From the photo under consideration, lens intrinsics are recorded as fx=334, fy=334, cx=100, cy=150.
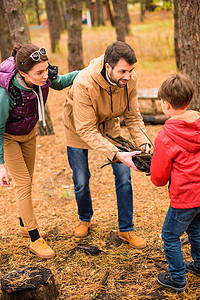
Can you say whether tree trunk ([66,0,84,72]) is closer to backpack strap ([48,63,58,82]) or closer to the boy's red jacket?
backpack strap ([48,63,58,82])

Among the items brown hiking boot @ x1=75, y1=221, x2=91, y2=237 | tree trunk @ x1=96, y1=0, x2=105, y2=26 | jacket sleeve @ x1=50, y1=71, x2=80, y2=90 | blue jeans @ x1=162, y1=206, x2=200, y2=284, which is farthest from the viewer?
tree trunk @ x1=96, y1=0, x2=105, y2=26

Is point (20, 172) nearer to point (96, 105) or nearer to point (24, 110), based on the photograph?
point (24, 110)

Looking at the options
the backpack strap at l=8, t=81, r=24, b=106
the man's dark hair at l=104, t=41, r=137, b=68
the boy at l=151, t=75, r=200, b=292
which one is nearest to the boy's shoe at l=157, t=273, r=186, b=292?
the boy at l=151, t=75, r=200, b=292

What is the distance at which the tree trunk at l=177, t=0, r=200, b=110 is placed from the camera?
494 cm

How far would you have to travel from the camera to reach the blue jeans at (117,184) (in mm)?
3407

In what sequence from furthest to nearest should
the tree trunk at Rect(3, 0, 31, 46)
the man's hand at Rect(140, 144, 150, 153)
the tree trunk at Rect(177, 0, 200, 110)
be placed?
Result: the tree trunk at Rect(3, 0, 31, 46) → the tree trunk at Rect(177, 0, 200, 110) → the man's hand at Rect(140, 144, 150, 153)

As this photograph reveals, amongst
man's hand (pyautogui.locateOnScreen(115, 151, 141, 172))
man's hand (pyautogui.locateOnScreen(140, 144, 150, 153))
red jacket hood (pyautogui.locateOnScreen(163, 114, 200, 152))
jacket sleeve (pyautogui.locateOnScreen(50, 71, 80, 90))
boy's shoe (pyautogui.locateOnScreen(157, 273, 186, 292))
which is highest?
jacket sleeve (pyautogui.locateOnScreen(50, 71, 80, 90))

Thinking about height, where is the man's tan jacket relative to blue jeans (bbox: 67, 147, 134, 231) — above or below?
above

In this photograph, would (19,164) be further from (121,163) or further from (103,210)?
(103,210)

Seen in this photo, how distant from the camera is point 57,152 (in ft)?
21.9

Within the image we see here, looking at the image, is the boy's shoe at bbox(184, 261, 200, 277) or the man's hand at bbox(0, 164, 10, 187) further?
the man's hand at bbox(0, 164, 10, 187)

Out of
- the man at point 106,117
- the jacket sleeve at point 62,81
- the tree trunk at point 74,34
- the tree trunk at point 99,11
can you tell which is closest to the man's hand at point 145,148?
the man at point 106,117

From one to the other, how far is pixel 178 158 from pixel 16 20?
5329 mm

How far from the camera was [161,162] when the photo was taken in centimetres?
249
